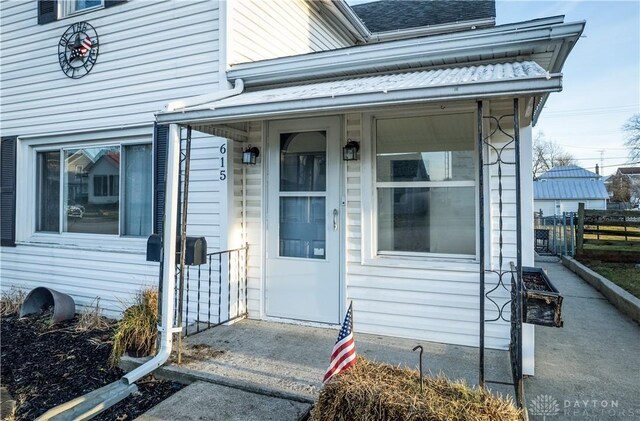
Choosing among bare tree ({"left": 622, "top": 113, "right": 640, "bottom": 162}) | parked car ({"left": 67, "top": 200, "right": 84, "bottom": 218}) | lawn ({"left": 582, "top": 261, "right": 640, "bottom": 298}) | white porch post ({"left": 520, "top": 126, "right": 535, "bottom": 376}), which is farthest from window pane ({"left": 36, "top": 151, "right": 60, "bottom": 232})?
bare tree ({"left": 622, "top": 113, "right": 640, "bottom": 162})

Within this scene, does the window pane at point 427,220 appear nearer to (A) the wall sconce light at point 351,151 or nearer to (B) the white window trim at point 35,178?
(A) the wall sconce light at point 351,151

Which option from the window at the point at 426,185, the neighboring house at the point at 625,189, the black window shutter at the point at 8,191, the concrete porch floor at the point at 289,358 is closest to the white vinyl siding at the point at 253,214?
the concrete porch floor at the point at 289,358

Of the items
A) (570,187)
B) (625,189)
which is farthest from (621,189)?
(570,187)

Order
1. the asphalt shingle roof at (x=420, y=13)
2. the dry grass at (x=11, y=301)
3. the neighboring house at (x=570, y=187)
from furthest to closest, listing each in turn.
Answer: the neighboring house at (x=570, y=187) < the asphalt shingle roof at (x=420, y=13) < the dry grass at (x=11, y=301)

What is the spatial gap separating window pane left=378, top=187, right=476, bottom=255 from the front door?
1.72 ft

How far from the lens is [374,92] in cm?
276

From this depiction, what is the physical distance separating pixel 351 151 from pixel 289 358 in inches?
81.5

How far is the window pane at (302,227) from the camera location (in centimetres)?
425

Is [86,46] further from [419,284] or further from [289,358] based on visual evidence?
[419,284]

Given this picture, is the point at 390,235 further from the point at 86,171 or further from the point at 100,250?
the point at 86,171

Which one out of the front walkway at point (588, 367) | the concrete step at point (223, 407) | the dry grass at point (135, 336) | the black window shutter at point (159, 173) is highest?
the black window shutter at point (159, 173)

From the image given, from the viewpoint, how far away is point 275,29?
17.3ft

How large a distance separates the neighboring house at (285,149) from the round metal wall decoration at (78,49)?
0.04 meters

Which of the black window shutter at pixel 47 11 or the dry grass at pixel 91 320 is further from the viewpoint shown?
the black window shutter at pixel 47 11
